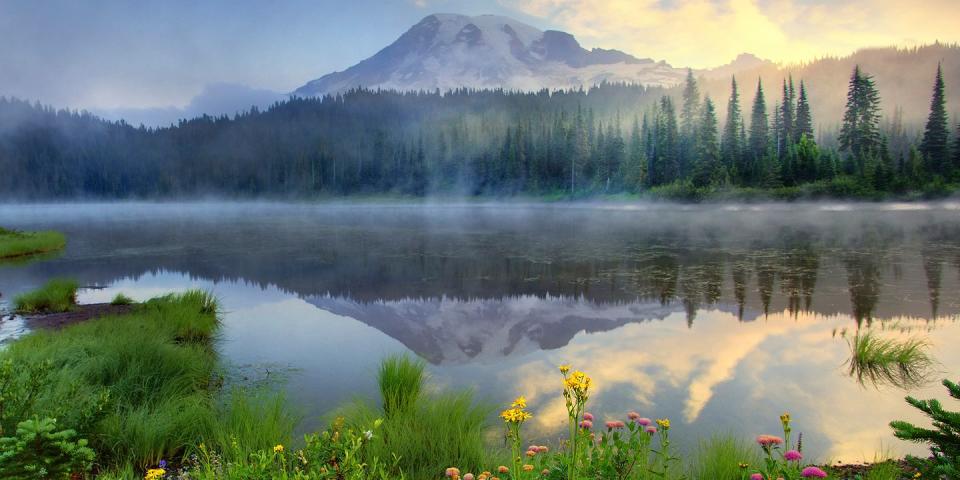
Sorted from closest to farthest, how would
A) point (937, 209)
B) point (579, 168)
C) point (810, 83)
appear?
1. point (937, 209)
2. point (579, 168)
3. point (810, 83)

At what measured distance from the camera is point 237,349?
13031mm

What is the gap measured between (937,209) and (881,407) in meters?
85.3

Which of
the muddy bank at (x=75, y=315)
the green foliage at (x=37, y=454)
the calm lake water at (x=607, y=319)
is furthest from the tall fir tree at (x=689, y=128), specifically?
the green foliage at (x=37, y=454)

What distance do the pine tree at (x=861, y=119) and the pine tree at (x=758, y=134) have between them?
14.3m

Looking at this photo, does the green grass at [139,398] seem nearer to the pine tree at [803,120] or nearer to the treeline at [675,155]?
the treeline at [675,155]

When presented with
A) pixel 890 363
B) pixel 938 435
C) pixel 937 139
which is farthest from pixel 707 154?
pixel 938 435

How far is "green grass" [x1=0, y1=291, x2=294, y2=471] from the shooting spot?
6.11 m

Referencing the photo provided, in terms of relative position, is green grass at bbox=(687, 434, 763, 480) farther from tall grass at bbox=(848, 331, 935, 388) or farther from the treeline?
the treeline

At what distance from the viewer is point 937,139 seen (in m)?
83.1

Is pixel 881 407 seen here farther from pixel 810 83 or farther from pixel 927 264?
pixel 810 83

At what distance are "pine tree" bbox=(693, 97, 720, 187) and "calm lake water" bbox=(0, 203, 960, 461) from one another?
59910 mm

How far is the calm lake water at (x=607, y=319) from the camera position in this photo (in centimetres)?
902

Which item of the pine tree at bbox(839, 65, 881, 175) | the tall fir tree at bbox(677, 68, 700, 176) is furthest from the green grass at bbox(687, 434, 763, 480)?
the pine tree at bbox(839, 65, 881, 175)

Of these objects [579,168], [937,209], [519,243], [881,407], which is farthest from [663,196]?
[881,407]
